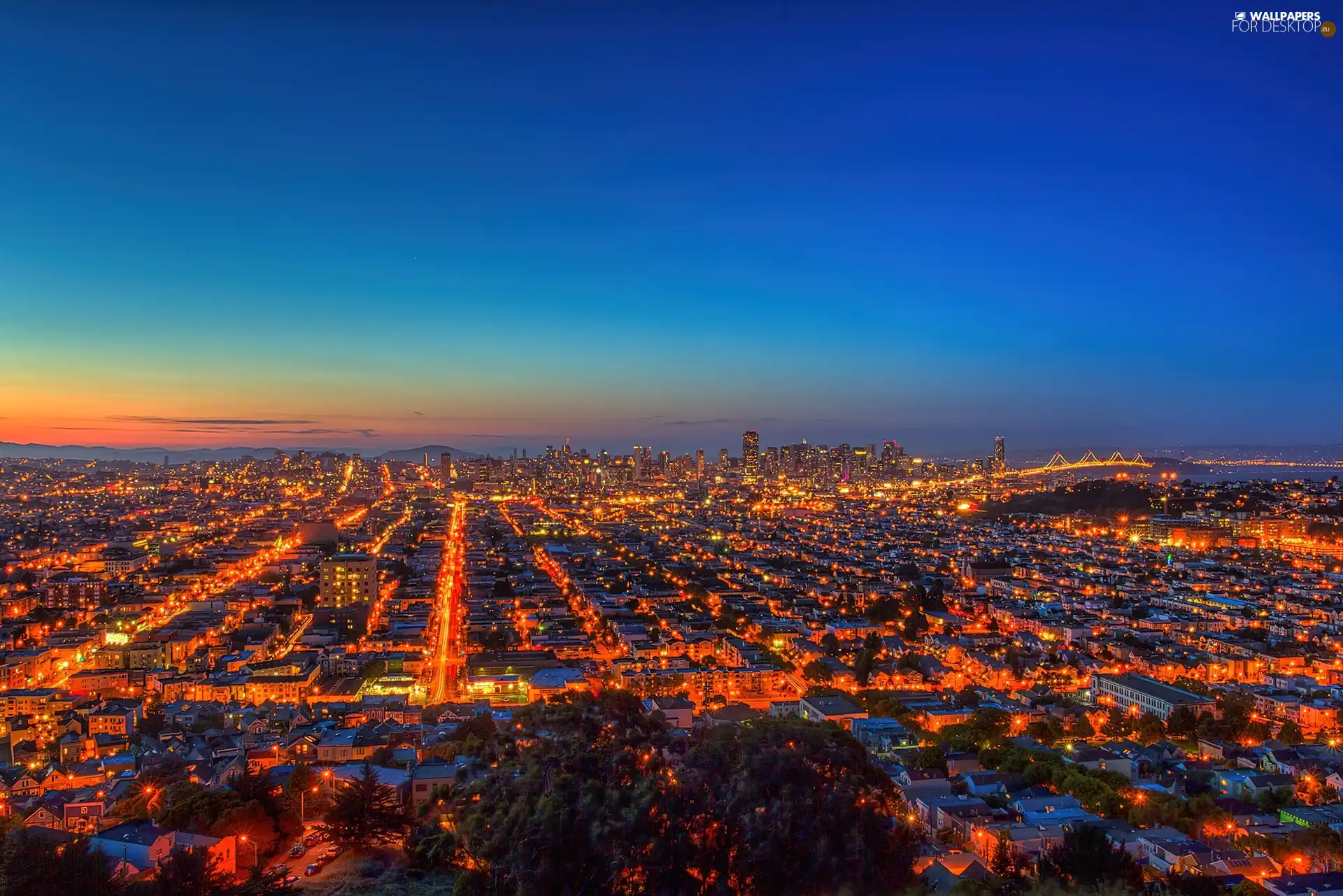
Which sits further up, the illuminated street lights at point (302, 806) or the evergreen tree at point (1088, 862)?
the evergreen tree at point (1088, 862)

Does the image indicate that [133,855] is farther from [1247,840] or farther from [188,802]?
[1247,840]

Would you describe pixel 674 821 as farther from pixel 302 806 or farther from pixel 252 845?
pixel 302 806

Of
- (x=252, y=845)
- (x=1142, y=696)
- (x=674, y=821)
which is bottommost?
(x=1142, y=696)

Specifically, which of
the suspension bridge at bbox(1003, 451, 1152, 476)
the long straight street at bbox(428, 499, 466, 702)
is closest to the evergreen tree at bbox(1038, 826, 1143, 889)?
the long straight street at bbox(428, 499, 466, 702)

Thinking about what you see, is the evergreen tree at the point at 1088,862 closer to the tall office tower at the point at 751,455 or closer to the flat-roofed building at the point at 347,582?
the flat-roofed building at the point at 347,582

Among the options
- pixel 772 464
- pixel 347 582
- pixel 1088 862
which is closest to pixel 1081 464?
pixel 772 464

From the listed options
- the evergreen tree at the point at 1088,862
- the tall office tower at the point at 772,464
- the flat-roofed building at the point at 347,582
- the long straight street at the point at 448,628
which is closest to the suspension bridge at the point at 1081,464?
the tall office tower at the point at 772,464

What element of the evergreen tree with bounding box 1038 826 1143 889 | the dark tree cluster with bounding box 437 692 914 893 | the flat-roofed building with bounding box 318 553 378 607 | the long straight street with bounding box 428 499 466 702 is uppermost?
the dark tree cluster with bounding box 437 692 914 893

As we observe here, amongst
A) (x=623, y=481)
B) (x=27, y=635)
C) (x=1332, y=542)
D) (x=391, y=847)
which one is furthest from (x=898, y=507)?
(x=391, y=847)

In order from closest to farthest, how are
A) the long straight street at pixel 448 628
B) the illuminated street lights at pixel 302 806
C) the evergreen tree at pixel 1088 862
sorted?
the evergreen tree at pixel 1088 862 → the illuminated street lights at pixel 302 806 → the long straight street at pixel 448 628

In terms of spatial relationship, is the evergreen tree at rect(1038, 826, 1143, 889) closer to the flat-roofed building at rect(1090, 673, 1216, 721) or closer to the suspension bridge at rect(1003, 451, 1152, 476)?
the flat-roofed building at rect(1090, 673, 1216, 721)

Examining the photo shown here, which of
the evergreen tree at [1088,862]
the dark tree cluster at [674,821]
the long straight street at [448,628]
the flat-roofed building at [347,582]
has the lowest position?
the long straight street at [448,628]
